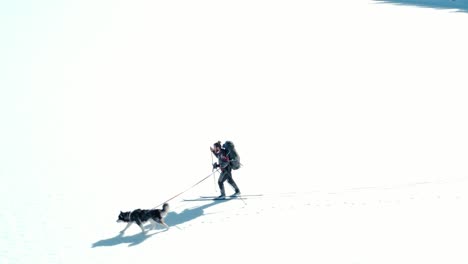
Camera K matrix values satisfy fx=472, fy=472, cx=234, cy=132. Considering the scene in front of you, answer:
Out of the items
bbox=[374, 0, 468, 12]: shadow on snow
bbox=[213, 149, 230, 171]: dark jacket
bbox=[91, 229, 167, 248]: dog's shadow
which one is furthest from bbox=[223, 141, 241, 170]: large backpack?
bbox=[374, 0, 468, 12]: shadow on snow

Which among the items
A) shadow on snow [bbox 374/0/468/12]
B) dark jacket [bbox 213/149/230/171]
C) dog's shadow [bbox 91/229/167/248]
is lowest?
dog's shadow [bbox 91/229/167/248]

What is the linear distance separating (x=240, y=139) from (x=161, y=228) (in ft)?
21.0

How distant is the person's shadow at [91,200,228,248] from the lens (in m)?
10.3

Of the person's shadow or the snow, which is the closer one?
the snow

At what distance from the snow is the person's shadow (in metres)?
0.05

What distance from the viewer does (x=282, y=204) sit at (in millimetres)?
11648

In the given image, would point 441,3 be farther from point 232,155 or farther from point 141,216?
point 141,216

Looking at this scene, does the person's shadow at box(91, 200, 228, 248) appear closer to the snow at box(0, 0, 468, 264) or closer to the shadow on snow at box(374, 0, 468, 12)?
the snow at box(0, 0, 468, 264)

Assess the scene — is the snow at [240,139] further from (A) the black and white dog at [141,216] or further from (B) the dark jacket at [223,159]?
(B) the dark jacket at [223,159]

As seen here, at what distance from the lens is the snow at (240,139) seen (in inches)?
393

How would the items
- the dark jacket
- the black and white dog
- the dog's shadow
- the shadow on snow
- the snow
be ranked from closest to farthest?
the snow
the dog's shadow
the black and white dog
the dark jacket
the shadow on snow

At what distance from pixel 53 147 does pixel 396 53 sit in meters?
20.2

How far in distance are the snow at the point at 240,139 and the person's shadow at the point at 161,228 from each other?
54 mm

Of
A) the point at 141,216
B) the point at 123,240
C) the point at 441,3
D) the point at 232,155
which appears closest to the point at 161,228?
the point at 141,216
